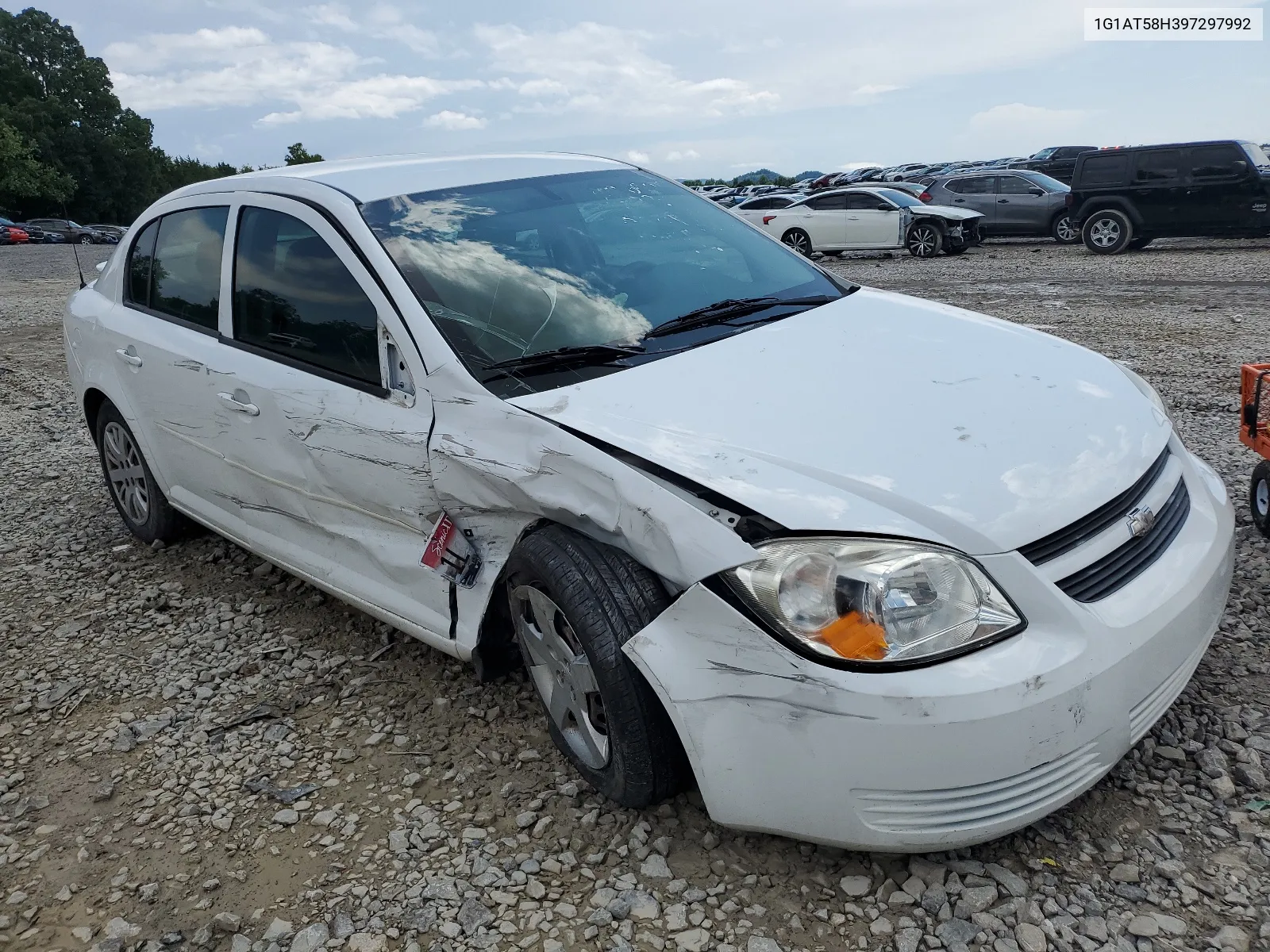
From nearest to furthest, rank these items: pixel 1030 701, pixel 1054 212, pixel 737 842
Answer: pixel 1030 701
pixel 737 842
pixel 1054 212

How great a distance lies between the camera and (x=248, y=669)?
3619 millimetres

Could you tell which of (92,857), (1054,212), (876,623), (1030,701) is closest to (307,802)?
(92,857)

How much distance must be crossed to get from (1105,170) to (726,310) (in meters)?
14.5

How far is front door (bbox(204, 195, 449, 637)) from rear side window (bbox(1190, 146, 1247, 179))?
1492 cm

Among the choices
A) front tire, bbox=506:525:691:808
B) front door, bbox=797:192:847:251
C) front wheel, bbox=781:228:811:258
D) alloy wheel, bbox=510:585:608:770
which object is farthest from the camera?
front wheel, bbox=781:228:811:258

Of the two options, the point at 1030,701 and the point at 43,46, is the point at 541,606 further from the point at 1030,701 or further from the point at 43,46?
the point at 43,46

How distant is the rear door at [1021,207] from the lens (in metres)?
17.5

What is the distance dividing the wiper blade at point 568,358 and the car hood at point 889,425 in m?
0.11

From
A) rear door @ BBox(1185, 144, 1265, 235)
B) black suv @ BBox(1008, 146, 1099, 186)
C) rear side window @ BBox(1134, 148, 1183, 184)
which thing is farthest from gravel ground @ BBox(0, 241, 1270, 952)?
black suv @ BBox(1008, 146, 1099, 186)

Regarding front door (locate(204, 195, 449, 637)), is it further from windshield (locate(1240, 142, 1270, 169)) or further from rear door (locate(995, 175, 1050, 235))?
rear door (locate(995, 175, 1050, 235))

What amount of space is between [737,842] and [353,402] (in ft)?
5.40

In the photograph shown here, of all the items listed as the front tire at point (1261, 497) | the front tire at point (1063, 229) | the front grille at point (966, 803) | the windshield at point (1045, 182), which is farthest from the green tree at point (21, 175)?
the front grille at point (966, 803)

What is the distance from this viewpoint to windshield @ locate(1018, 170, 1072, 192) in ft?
57.3

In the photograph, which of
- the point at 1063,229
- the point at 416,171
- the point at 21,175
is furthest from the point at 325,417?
the point at 21,175
